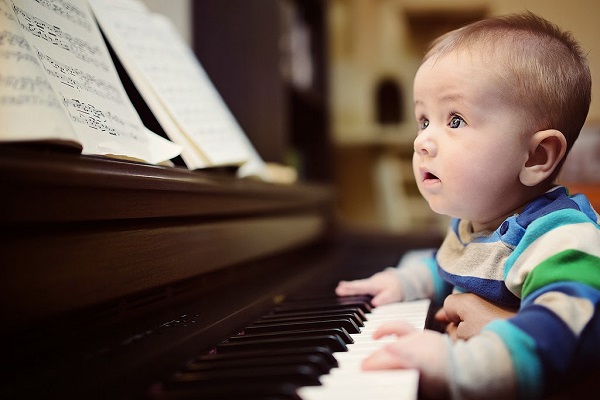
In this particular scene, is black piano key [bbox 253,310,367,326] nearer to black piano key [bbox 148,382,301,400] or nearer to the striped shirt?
the striped shirt

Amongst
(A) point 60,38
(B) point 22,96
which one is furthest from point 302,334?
(A) point 60,38

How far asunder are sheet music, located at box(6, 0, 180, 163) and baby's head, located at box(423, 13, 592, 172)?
556 millimetres

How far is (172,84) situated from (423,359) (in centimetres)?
105

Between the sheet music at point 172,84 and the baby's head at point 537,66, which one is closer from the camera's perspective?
the baby's head at point 537,66

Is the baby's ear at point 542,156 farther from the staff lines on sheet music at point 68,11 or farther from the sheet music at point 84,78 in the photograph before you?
the staff lines on sheet music at point 68,11

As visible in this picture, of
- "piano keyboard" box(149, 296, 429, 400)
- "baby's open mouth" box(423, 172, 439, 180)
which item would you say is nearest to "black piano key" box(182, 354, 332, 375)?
"piano keyboard" box(149, 296, 429, 400)

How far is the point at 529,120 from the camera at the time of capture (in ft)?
3.16

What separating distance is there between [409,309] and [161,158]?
0.55 metres

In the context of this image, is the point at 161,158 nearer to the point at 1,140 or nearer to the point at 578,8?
the point at 1,140

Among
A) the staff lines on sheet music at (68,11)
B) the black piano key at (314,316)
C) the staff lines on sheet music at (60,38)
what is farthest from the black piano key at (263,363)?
the staff lines on sheet music at (68,11)

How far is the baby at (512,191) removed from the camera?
781 mm

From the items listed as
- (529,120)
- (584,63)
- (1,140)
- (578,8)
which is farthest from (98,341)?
(578,8)

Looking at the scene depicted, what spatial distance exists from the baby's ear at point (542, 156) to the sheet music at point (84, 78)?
641 mm

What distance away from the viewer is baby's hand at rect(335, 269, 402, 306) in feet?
4.26
